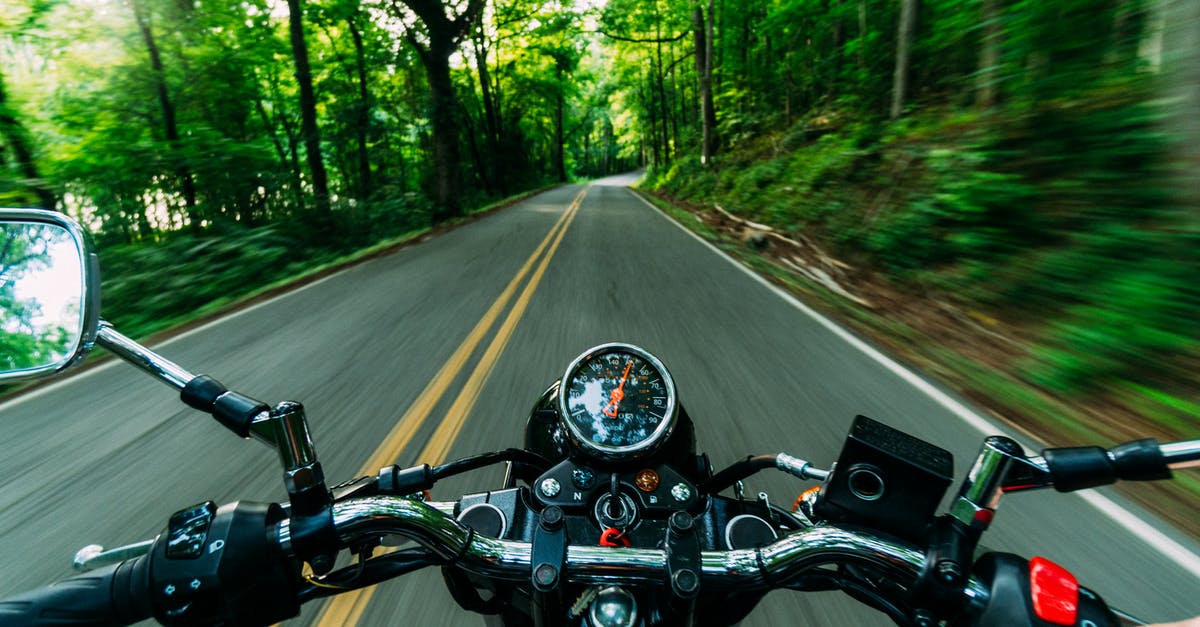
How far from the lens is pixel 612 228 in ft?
47.5

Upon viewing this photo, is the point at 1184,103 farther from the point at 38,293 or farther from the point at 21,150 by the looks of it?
the point at 21,150

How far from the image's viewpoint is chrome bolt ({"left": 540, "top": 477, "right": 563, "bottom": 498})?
52.0 inches

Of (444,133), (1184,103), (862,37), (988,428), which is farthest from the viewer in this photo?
(444,133)

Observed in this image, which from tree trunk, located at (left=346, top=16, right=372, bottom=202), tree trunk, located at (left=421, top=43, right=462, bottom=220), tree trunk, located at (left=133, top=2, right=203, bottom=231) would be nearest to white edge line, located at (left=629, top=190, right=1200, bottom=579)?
tree trunk, located at (left=133, top=2, right=203, bottom=231)

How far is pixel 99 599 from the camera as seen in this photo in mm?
857

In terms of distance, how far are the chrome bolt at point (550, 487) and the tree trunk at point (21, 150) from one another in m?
12.1

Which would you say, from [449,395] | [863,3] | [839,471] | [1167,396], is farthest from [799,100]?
[839,471]

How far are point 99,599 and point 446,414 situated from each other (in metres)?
2.96

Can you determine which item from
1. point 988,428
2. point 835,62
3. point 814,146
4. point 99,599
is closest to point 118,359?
point 99,599

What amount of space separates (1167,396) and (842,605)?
3.31 m

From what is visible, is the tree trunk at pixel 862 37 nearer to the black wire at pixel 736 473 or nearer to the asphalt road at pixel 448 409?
the asphalt road at pixel 448 409

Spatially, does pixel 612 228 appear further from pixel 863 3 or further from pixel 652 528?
pixel 652 528

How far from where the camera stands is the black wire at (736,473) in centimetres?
165

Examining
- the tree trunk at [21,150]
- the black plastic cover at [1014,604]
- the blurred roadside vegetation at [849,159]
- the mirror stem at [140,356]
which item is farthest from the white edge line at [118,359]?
the black plastic cover at [1014,604]
